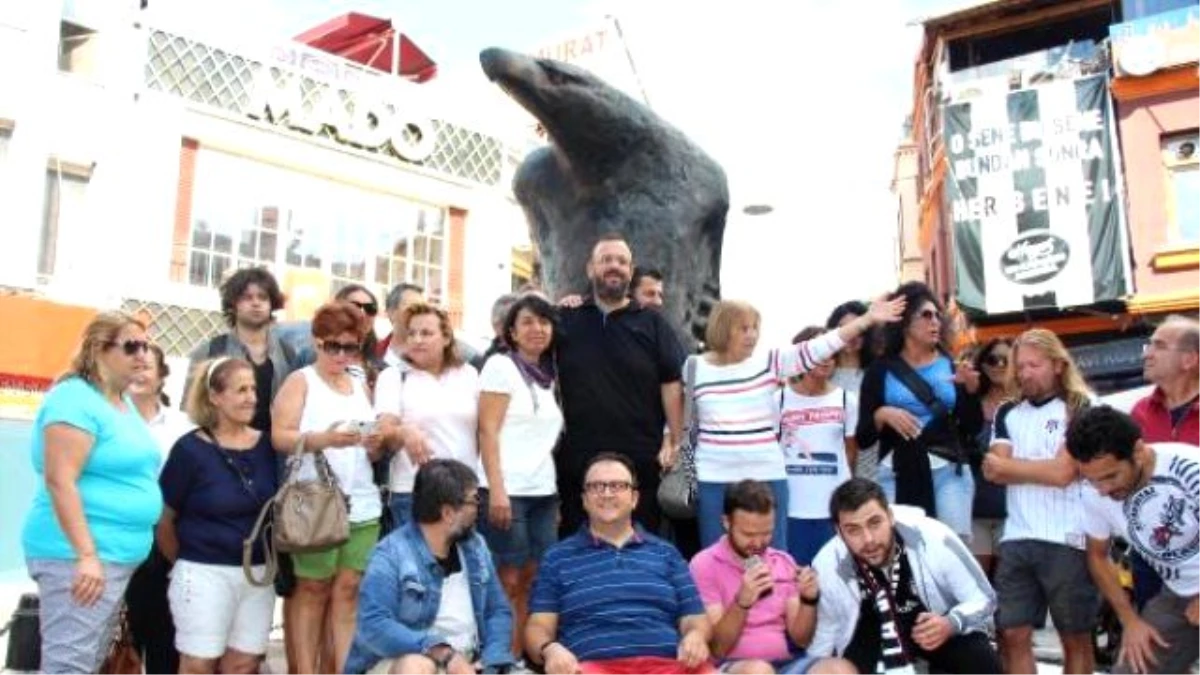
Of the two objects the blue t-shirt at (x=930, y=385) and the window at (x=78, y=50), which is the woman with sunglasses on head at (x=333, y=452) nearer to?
the blue t-shirt at (x=930, y=385)

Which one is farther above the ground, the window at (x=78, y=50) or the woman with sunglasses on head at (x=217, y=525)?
the window at (x=78, y=50)

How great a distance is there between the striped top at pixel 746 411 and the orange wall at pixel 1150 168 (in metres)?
14.1

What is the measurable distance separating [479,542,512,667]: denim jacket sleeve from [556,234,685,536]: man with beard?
0.74m

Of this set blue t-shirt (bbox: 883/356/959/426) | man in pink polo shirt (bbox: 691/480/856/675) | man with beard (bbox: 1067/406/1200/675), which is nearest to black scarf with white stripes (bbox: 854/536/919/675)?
man in pink polo shirt (bbox: 691/480/856/675)

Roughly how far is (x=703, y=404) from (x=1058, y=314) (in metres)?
14.3

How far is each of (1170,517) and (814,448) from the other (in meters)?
1.57

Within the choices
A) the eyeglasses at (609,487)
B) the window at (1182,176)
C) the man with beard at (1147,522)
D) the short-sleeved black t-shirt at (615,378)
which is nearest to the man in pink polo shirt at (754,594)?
the eyeglasses at (609,487)

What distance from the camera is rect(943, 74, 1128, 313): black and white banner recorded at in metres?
17.0

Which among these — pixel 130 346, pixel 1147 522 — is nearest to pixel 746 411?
pixel 1147 522

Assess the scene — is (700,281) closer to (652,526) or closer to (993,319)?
(652,526)

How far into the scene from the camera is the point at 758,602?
4254mm

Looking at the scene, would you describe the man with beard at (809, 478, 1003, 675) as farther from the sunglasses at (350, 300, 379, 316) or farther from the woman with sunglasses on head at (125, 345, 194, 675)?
the woman with sunglasses on head at (125, 345, 194, 675)

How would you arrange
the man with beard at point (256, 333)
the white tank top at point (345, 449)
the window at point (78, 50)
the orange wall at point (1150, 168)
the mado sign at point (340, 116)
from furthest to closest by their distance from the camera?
1. the mado sign at point (340, 116)
2. the orange wall at point (1150, 168)
3. the window at point (78, 50)
4. the man with beard at point (256, 333)
5. the white tank top at point (345, 449)

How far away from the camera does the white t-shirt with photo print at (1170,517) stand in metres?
3.75
